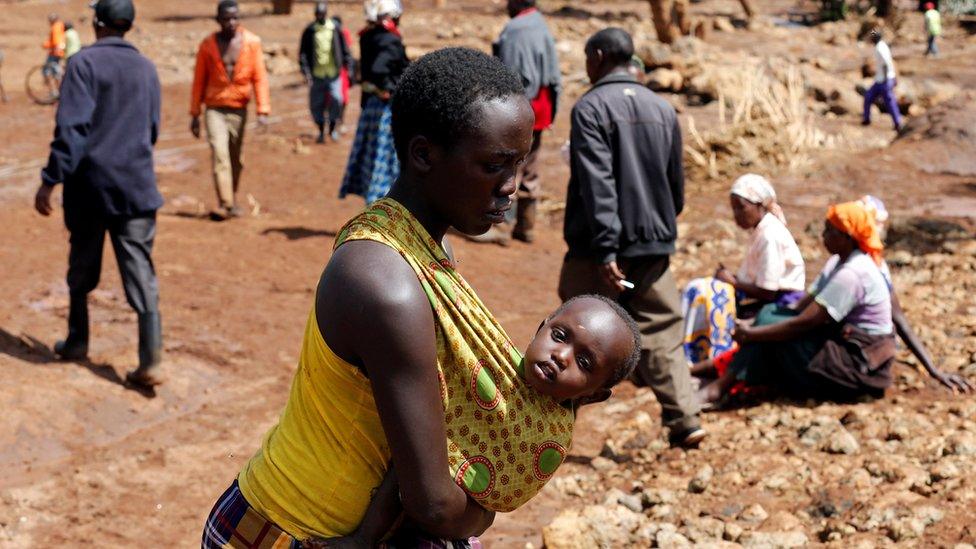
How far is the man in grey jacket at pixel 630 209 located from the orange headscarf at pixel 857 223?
764mm

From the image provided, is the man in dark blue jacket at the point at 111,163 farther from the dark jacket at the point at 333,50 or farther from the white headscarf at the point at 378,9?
the dark jacket at the point at 333,50

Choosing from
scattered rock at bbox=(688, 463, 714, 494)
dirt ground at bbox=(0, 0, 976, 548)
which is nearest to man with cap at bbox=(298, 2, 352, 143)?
dirt ground at bbox=(0, 0, 976, 548)

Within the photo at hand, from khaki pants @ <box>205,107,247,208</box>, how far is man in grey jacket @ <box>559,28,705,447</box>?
4.33 meters

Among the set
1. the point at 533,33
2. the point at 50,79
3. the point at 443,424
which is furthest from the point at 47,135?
the point at 443,424

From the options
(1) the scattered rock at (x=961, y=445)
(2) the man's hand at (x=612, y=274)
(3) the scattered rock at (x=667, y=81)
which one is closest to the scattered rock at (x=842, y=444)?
(1) the scattered rock at (x=961, y=445)

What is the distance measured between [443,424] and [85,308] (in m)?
4.40

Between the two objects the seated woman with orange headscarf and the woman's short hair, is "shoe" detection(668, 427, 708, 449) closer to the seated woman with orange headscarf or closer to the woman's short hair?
the seated woman with orange headscarf

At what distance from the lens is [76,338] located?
19.0ft

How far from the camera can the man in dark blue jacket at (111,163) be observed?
5.16 m

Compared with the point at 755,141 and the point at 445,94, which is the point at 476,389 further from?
the point at 755,141

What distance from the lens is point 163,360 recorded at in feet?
19.8

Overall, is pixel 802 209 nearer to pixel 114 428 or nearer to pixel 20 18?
pixel 114 428

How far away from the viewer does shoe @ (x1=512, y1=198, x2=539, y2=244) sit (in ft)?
29.1

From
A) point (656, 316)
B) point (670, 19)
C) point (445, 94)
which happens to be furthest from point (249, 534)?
point (670, 19)
